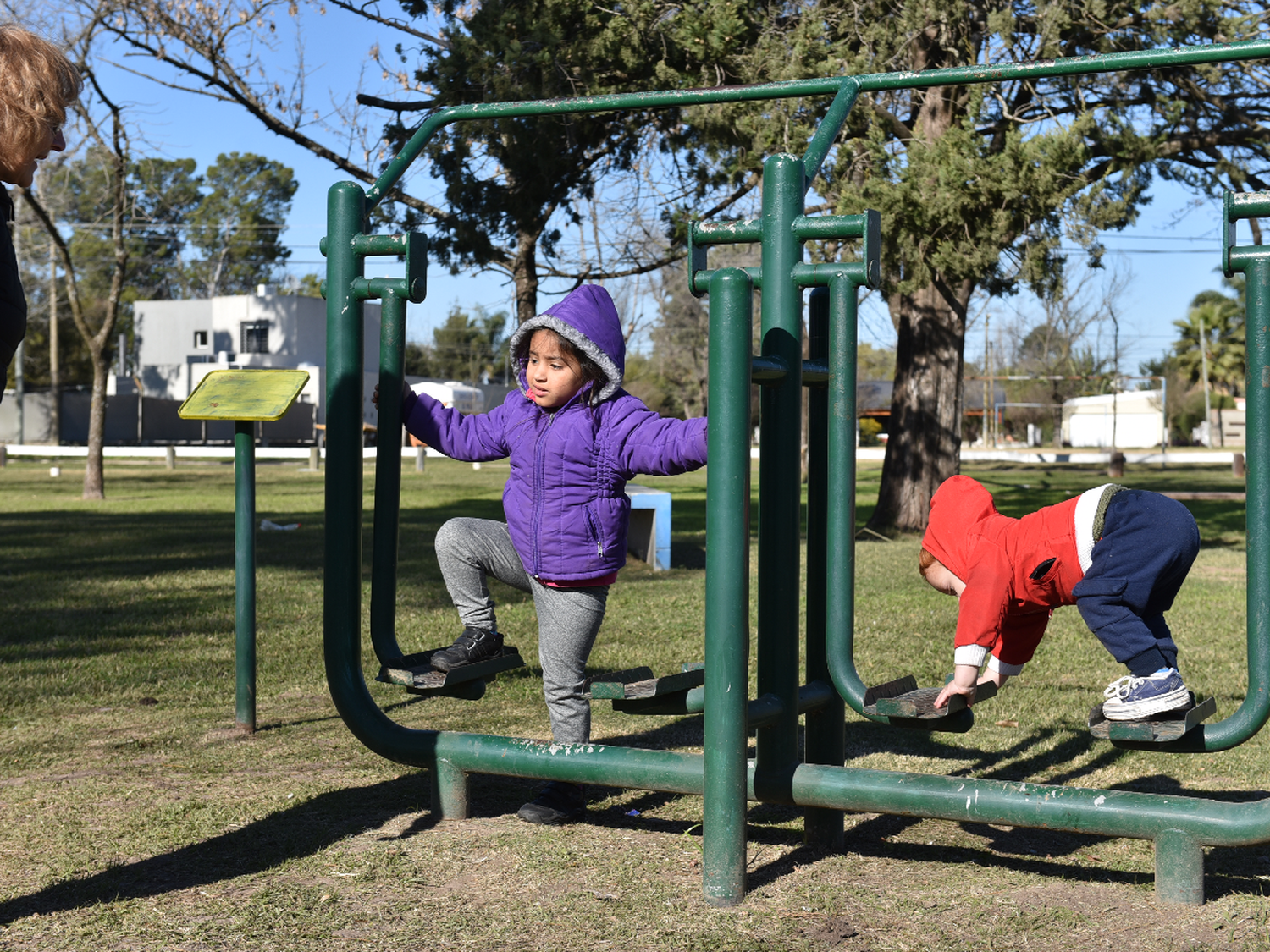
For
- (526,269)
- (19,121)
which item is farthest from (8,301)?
(526,269)

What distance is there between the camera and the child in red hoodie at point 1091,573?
289cm

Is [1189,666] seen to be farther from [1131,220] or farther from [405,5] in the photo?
[405,5]

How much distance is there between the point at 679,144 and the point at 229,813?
9345 millimetres

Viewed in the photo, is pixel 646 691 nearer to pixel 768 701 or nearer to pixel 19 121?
pixel 768 701

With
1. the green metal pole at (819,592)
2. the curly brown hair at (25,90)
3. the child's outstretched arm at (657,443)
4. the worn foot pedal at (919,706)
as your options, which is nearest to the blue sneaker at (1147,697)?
the worn foot pedal at (919,706)

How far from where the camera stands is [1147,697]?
2828 millimetres

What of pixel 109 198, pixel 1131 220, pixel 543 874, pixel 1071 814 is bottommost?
pixel 543 874

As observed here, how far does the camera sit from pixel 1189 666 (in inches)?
229

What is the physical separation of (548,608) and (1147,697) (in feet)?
4.89

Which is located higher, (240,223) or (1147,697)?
(240,223)

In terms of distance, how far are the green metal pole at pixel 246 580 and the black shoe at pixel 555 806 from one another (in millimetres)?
1338

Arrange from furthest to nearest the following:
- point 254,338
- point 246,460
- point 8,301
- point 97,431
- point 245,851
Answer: point 254,338 < point 97,431 < point 246,460 < point 245,851 < point 8,301

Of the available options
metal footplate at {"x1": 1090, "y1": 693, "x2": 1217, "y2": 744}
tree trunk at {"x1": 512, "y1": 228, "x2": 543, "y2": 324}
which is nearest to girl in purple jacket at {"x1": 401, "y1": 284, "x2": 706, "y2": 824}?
metal footplate at {"x1": 1090, "y1": 693, "x2": 1217, "y2": 744}

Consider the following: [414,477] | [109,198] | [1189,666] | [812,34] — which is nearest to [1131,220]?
[812,34]
